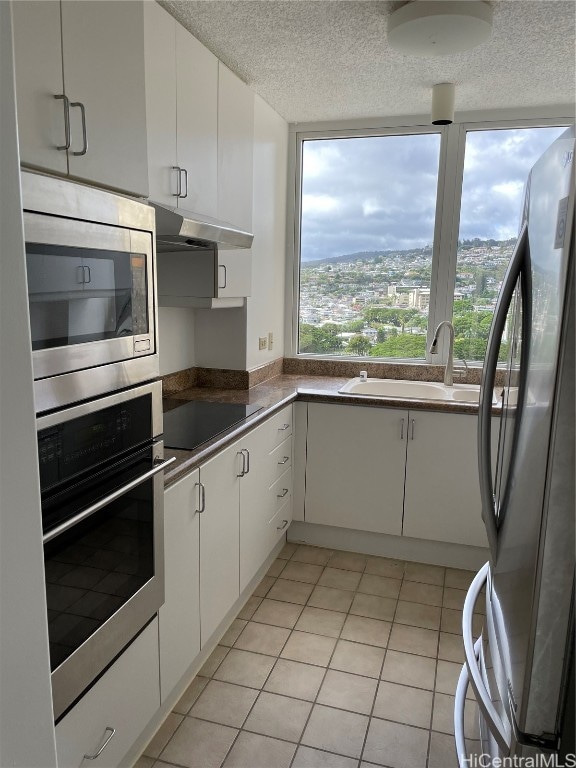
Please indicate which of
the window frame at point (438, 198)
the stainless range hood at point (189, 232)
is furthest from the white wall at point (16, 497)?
the window frame at point (438, 198)

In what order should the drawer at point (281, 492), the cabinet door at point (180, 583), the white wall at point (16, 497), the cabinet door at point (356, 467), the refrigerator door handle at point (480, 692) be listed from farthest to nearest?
1. the cabinet door at point (356, 467)
2. the drawer at point (281, 492)
3. the cabinet door at point (180, 583)
4. the refrigerator door handle at point (480, 692)
5. the white wall at point (16, 497)

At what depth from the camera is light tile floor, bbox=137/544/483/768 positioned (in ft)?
6.07

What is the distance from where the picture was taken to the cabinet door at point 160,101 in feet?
6.54

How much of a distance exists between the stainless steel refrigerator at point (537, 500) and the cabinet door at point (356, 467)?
191 cm

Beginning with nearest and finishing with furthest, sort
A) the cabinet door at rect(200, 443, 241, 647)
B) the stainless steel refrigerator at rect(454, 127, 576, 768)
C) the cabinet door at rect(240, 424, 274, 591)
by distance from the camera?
the stainless steel refrigerator at rect(454, 127, 576, 768) < the cabinet door at rect(200, 443, 241, 647) < the cabinet door at rect(240, 424, 274, 591)

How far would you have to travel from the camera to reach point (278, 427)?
9.46 feet

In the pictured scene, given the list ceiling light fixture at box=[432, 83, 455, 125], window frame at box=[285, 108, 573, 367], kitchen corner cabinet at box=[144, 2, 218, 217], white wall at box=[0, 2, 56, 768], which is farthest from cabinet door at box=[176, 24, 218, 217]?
white wall at box=[0, 2, 56, 768]

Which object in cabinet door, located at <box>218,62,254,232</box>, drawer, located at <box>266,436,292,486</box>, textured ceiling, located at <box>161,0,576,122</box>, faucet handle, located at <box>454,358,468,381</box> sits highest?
textured ceiling, located at <box>161,0,576,122</box>

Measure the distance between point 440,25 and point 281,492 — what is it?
7.02 ft

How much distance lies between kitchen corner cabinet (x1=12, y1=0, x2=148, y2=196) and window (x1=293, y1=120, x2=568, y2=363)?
87.1 inches

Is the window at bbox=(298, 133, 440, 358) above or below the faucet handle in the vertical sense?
above

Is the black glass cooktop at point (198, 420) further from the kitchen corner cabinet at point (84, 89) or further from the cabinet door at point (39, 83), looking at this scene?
the cabinet door at point (39, 83)

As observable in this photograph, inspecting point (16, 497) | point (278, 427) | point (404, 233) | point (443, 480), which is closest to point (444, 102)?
point (404, 233)

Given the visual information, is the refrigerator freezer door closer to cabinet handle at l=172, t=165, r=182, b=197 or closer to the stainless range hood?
the stainless range hood
